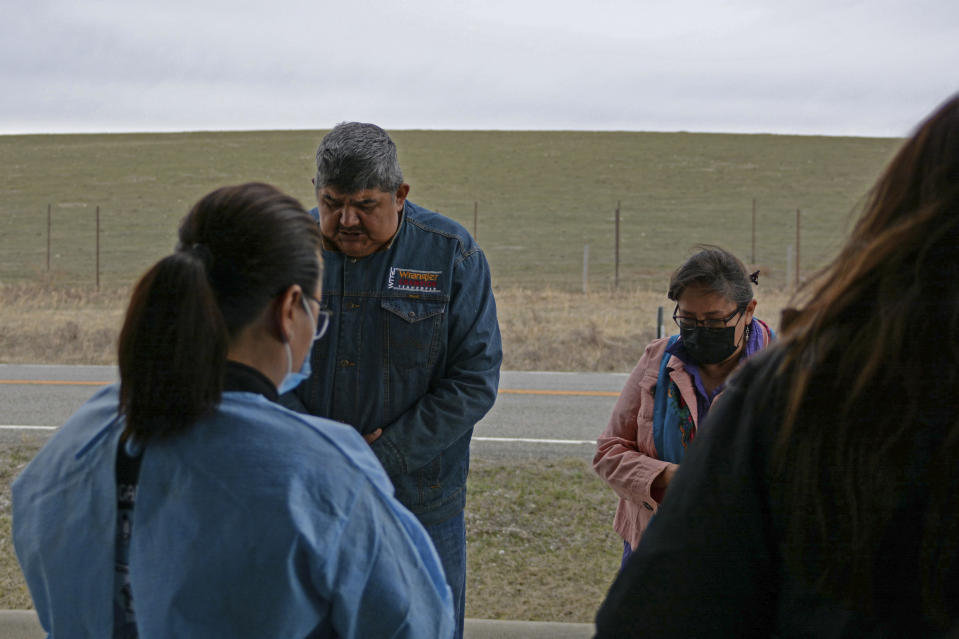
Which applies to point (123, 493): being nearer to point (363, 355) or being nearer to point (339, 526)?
point (339, 526)

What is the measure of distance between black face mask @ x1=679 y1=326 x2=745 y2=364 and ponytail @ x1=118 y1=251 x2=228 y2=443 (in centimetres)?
192

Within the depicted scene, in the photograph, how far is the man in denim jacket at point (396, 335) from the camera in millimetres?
2771

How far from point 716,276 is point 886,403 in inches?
81.3

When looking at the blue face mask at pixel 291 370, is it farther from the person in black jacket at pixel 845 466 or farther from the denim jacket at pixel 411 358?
the denim jacket at pixel 411 358

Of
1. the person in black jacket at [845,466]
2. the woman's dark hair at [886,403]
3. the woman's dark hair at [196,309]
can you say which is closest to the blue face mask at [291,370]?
the woman's dark hair at [196,309]

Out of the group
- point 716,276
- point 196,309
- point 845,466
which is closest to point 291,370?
point 196,309

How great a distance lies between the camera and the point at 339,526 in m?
1.38

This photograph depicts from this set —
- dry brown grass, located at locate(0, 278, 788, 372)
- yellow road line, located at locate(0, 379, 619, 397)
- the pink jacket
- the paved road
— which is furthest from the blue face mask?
dry brown grass, located at locate(0, 278, 788, 372)

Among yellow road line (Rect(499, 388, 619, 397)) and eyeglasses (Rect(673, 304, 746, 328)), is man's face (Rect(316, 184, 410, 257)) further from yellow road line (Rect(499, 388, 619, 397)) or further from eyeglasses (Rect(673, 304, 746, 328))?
yellow road line (Rect(499, 388, 619, 397))

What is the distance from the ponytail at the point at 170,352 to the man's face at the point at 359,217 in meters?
1.38

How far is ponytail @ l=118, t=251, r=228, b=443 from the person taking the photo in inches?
54.2

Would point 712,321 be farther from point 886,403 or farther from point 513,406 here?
point 513,406

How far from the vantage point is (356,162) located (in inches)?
108

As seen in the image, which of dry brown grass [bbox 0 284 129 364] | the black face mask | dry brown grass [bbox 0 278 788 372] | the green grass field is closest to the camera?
the black face mask
